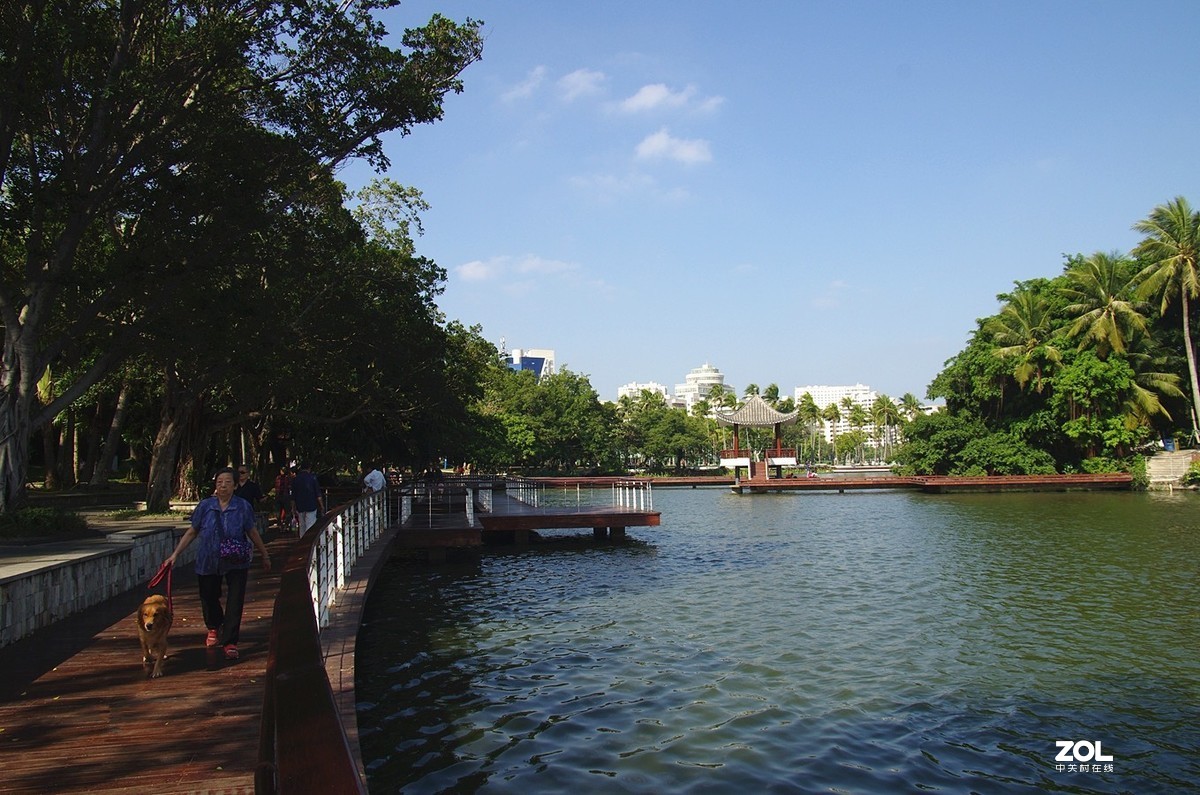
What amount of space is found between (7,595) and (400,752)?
4051 mm

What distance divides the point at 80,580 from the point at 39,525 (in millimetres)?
4966

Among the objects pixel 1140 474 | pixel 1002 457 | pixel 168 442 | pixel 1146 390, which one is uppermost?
pixel 1146 390

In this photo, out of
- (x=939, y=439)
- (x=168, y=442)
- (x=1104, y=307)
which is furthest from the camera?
(x=939, y=439)

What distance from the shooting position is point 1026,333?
55125 millimetres

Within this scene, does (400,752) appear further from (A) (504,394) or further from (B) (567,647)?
(A) (504,394)

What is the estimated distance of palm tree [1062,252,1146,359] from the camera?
50.4 metres

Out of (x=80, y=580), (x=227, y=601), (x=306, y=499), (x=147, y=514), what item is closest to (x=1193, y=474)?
(x=306, y=499)

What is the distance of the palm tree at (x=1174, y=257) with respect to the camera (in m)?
48.3

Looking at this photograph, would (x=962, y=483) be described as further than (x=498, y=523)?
Yes

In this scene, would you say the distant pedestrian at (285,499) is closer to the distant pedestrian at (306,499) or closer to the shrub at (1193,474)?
the distant pedestrian at (306,499)

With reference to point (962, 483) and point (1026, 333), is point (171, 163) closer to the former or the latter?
A: point (962, 483)

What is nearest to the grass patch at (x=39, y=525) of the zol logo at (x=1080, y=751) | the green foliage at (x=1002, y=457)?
the zol logo at (x=1080, y=751)

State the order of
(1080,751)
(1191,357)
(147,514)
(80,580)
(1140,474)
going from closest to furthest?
(1080,751), (80,580), (147,514), (1191,357), (1140,474)

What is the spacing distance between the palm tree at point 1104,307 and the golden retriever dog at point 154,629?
55521 mm
